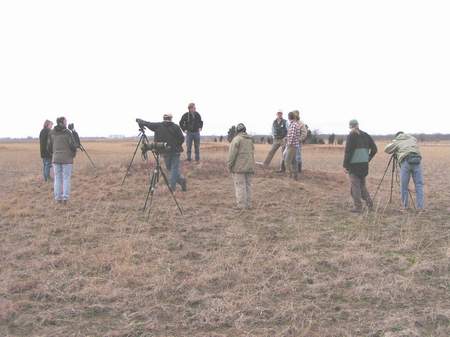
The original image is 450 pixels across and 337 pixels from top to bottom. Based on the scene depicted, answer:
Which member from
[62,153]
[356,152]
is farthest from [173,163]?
[356,152]

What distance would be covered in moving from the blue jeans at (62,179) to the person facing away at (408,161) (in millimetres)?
7492

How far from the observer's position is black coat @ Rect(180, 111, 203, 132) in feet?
47.4

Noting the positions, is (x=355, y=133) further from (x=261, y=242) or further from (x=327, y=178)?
(x=327, y=178)

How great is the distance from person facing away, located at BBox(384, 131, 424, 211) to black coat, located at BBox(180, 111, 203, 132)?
5960 mm

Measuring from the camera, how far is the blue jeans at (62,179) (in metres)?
11.4

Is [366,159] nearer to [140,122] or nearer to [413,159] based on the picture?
[413,159]

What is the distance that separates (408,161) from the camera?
10.4 meters

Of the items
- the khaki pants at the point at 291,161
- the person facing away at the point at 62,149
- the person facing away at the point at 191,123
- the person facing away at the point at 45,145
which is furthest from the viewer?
the person facing away at the point at 45,145

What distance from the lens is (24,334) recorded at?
4684 millimetres

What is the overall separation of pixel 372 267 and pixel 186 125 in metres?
9.12

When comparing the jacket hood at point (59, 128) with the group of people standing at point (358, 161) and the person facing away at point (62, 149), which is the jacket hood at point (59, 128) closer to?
the person facing away at point (62, 149)

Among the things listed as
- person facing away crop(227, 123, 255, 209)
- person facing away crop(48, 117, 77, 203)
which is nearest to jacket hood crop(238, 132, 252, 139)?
person facing away crop(227, 123, 255, 209)

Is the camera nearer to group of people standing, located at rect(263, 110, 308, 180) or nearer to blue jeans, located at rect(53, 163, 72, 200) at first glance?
blue jeans, located at rect(53, 163, 72, 200)

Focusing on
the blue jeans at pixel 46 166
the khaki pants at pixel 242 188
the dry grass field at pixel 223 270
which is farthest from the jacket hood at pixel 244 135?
the blue jeans at pixel 46 166
